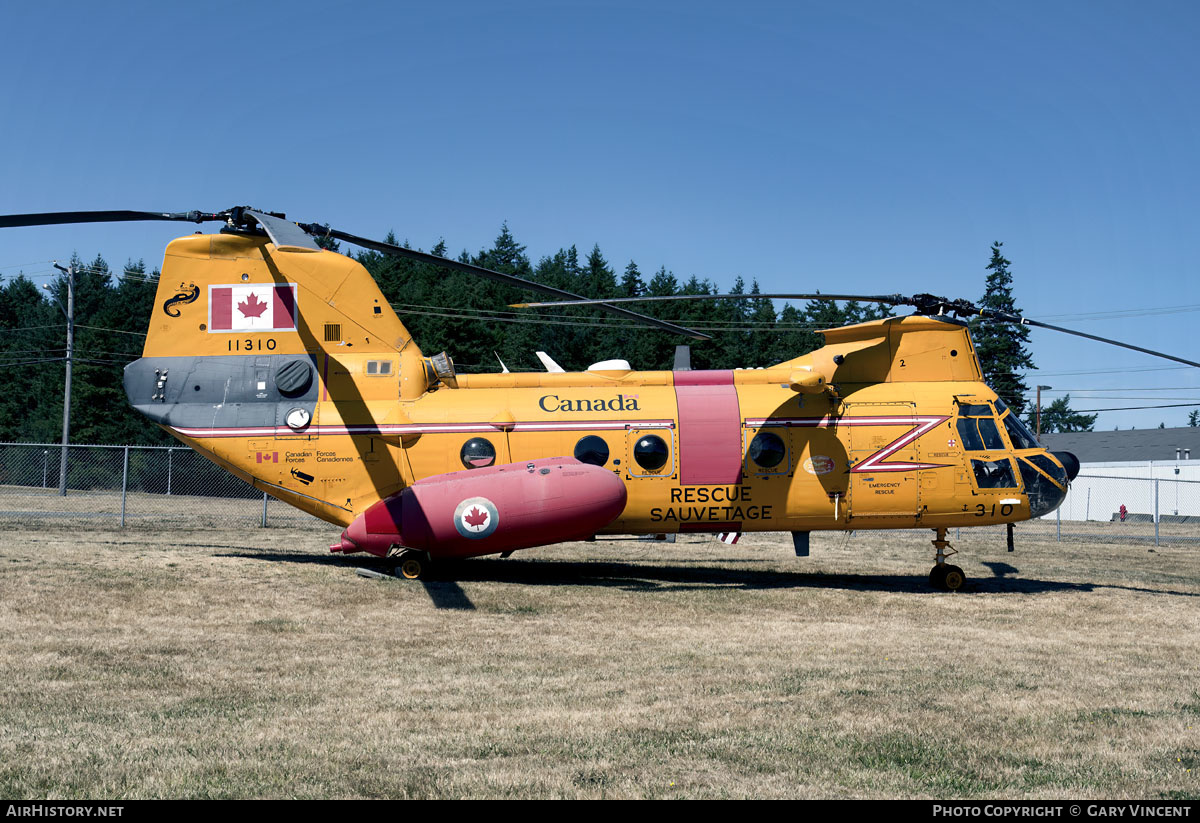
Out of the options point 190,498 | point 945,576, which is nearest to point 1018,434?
point 945,576

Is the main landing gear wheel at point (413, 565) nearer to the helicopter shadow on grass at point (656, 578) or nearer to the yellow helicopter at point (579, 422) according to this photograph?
the yellow helicopter at point (579, 422)

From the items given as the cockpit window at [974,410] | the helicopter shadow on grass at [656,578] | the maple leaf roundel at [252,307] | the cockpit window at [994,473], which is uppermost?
the maple leaf roundel at [252,307]

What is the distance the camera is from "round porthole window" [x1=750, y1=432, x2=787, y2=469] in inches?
615

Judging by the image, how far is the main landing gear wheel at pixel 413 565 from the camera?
1516cm

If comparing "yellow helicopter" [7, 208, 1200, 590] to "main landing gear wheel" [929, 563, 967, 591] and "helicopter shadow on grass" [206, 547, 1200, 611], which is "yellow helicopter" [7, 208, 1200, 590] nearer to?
"main landing gear wheel" [929, 563, 967, 591]

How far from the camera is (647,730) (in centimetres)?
690

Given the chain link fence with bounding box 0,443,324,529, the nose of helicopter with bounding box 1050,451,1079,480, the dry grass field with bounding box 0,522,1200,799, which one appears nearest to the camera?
the dry grass field with bounding box 0,522,1200,799

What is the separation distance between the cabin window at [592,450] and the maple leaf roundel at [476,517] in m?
→ 1.92

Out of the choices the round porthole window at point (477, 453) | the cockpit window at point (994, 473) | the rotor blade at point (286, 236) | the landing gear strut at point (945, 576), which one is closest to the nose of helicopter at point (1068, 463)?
the cockpit window at point (994, 473)

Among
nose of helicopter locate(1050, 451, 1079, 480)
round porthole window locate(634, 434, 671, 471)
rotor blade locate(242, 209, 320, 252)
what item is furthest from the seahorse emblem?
nose of helicopter locate(1050, 451, 1079, 480)

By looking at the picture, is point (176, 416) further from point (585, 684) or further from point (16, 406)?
point (16, 406)

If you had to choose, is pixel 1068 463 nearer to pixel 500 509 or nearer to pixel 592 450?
pixel 592 450

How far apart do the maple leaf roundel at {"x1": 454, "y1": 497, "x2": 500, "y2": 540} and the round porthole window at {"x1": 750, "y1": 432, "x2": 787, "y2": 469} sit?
4451 millimetres
